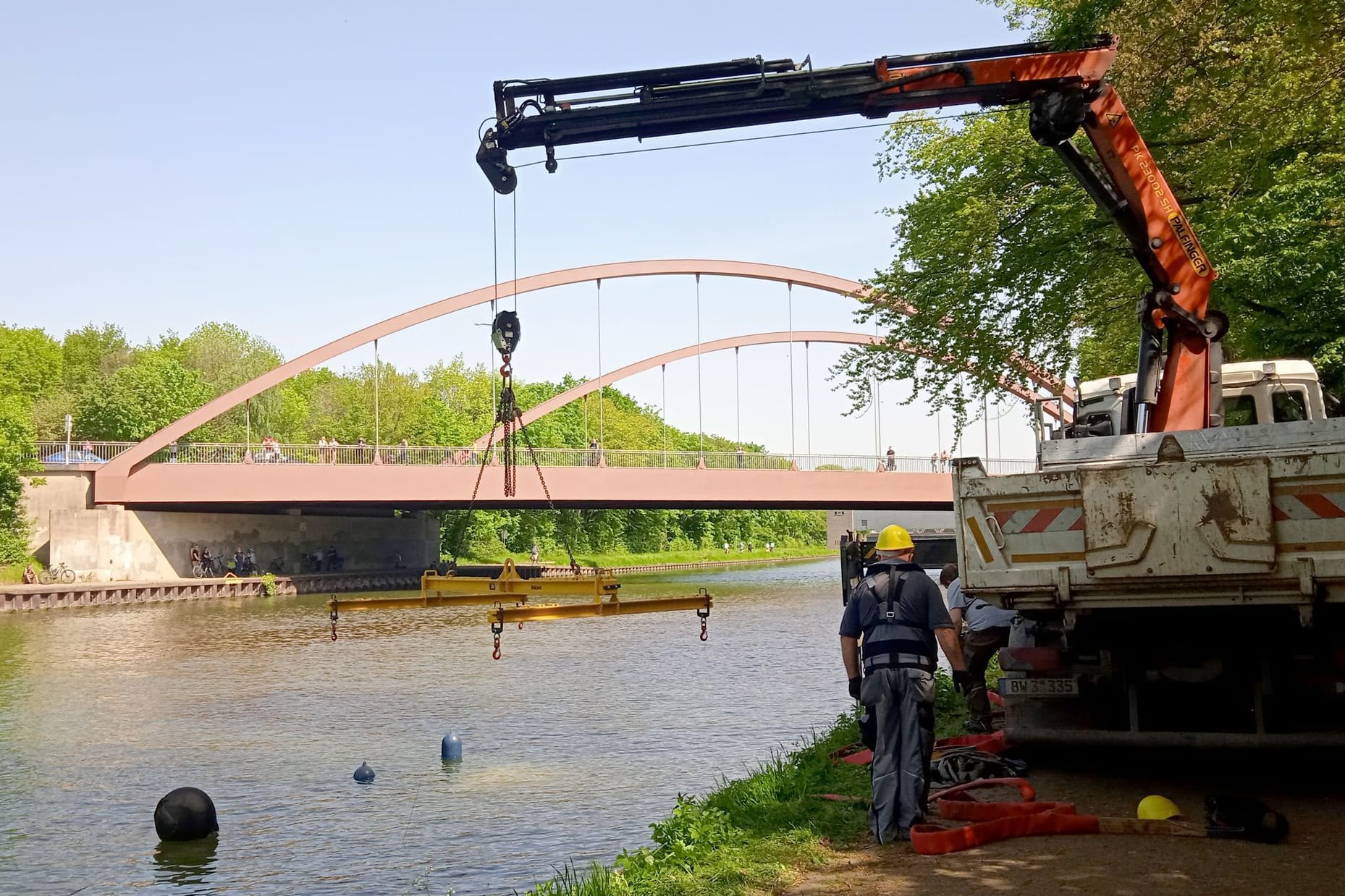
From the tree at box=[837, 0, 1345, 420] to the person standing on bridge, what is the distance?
537 centimetres

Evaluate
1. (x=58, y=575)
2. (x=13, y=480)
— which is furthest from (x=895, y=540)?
(x=13, y=480)

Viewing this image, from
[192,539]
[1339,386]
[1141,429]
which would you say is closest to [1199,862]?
[1141,429]

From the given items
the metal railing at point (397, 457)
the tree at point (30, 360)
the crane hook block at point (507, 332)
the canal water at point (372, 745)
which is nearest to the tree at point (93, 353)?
the tree at point (30, 360)

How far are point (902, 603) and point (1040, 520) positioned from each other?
1.22 m

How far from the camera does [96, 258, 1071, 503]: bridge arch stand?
157 ft

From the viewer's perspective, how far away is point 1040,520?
26.1ft

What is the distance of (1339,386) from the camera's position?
14.9 m

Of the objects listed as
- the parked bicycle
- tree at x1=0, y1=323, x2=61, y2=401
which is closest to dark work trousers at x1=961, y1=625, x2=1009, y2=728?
the parked bicycle

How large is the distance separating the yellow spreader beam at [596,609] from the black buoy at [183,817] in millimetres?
2905

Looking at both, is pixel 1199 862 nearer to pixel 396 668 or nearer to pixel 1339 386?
pixel 1339 386

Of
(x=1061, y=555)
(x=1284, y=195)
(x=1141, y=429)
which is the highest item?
(x=1284, y=195)

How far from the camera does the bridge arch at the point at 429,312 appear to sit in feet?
157

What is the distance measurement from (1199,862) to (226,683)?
18642mm

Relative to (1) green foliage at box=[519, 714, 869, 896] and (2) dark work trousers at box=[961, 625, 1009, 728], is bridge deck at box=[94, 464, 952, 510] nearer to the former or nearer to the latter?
(2) dark work trousers at box=[961, 625, 1009, 728]
